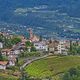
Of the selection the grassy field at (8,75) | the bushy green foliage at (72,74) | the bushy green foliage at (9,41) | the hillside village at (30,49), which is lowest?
the grassy field at (8,75)

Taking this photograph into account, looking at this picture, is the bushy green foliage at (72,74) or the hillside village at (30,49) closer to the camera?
the bushy green foliage at (72,74)

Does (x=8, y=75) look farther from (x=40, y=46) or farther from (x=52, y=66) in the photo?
(x=40, y=46)

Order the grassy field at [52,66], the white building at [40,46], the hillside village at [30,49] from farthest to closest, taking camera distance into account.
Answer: the white building at [40,46]
the hillside village at [30,49]
the grassy field at [52,66]

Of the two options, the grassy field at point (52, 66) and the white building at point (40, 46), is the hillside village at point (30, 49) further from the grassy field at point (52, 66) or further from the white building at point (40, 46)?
the grassy field at point (52, 66)

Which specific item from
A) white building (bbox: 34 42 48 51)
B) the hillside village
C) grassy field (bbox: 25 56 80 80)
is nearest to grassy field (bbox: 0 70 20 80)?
grassy field (bbox: 25 56 80 80)

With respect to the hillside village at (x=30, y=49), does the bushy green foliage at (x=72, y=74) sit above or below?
below

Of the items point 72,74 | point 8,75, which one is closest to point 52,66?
point 8,75

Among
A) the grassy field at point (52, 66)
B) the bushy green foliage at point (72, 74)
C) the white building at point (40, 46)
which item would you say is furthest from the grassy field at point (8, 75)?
the white building at point (40, 46)

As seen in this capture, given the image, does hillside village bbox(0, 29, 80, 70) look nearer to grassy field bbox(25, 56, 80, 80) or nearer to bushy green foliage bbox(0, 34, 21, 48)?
bushy green foliage bbox(0, 34, 21, 48)

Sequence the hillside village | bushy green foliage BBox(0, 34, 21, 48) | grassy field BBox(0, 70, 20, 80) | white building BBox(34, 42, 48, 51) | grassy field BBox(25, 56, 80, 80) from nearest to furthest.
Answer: grassy field BBox(0, 70, 20, 80)
grassy field BBox(25, 56, 80, 80)
the hillside village
bushy green foliage BBox(0, 34, 21, 48)
white building BBox(34, 42, 48, 51)
